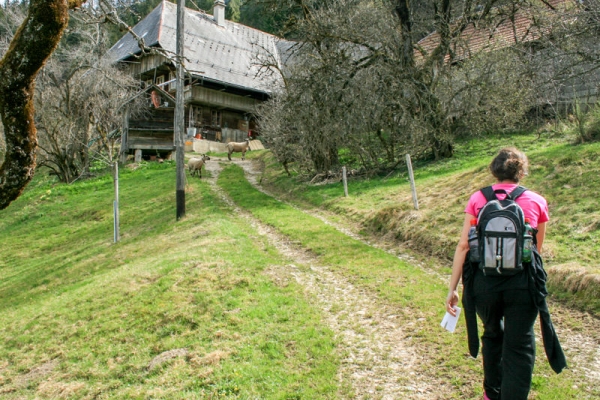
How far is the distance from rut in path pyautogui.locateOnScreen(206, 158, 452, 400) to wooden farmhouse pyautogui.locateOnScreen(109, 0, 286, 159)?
26304 millimetres

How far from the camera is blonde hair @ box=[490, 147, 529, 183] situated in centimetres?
381

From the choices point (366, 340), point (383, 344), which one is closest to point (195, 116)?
point (366, 340)

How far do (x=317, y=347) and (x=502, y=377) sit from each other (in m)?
2.62

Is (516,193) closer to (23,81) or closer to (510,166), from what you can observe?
(510,166)

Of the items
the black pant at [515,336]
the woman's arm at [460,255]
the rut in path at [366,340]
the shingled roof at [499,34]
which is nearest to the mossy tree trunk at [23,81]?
the rut in path at [366,340]

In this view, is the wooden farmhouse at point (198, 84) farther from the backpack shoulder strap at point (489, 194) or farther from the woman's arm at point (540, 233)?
the woman's arm at point (540, 233)

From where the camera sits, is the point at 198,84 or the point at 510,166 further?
the point at 198,84

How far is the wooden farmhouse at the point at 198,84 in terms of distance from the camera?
35.0 meters

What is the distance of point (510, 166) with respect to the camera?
3.80 m

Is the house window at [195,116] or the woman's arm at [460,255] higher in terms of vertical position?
the house window at [195,116]

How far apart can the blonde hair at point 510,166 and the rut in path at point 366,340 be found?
221 cm

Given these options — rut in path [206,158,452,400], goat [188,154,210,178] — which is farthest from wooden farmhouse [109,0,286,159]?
rut in path [206,158,452,400]

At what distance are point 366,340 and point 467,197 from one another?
19.8 feet

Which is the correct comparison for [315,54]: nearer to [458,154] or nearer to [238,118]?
[458,154]
